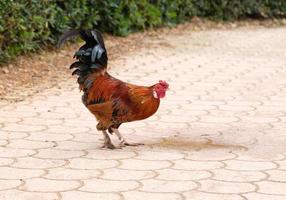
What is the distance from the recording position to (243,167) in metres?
5.17

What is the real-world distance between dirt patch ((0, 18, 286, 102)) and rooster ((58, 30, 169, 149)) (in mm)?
2127

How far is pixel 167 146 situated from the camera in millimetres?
5820

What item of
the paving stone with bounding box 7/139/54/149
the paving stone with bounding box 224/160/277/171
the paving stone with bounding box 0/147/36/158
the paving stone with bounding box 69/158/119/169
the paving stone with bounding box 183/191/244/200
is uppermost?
the paving stone with bounding box 224/160/277/171

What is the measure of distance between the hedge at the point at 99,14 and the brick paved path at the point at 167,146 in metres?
1.33

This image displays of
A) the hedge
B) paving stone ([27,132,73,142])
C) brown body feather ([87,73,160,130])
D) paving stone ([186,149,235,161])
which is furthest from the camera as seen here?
the hedge

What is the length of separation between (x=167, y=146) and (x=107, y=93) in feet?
2.21

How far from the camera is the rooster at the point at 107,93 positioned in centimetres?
553

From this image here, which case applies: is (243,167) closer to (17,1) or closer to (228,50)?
(17,1)

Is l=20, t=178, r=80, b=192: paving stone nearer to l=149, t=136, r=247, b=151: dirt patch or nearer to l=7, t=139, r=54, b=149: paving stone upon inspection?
l=7, t=139, r=54, b=149: paving stone

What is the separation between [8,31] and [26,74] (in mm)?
625

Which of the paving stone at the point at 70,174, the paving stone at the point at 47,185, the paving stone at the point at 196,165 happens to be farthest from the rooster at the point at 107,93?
the paving stone at the point at 47,185

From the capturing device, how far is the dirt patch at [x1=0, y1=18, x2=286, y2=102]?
27.1 feet

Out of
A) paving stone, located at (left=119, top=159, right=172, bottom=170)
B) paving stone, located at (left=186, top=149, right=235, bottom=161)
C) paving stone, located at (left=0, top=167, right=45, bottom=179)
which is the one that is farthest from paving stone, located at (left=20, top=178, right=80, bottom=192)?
paving stone, located at (left=186, top=149, right=235, bottom=161)

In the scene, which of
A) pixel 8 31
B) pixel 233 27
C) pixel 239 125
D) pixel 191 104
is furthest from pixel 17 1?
pixel 233 27
